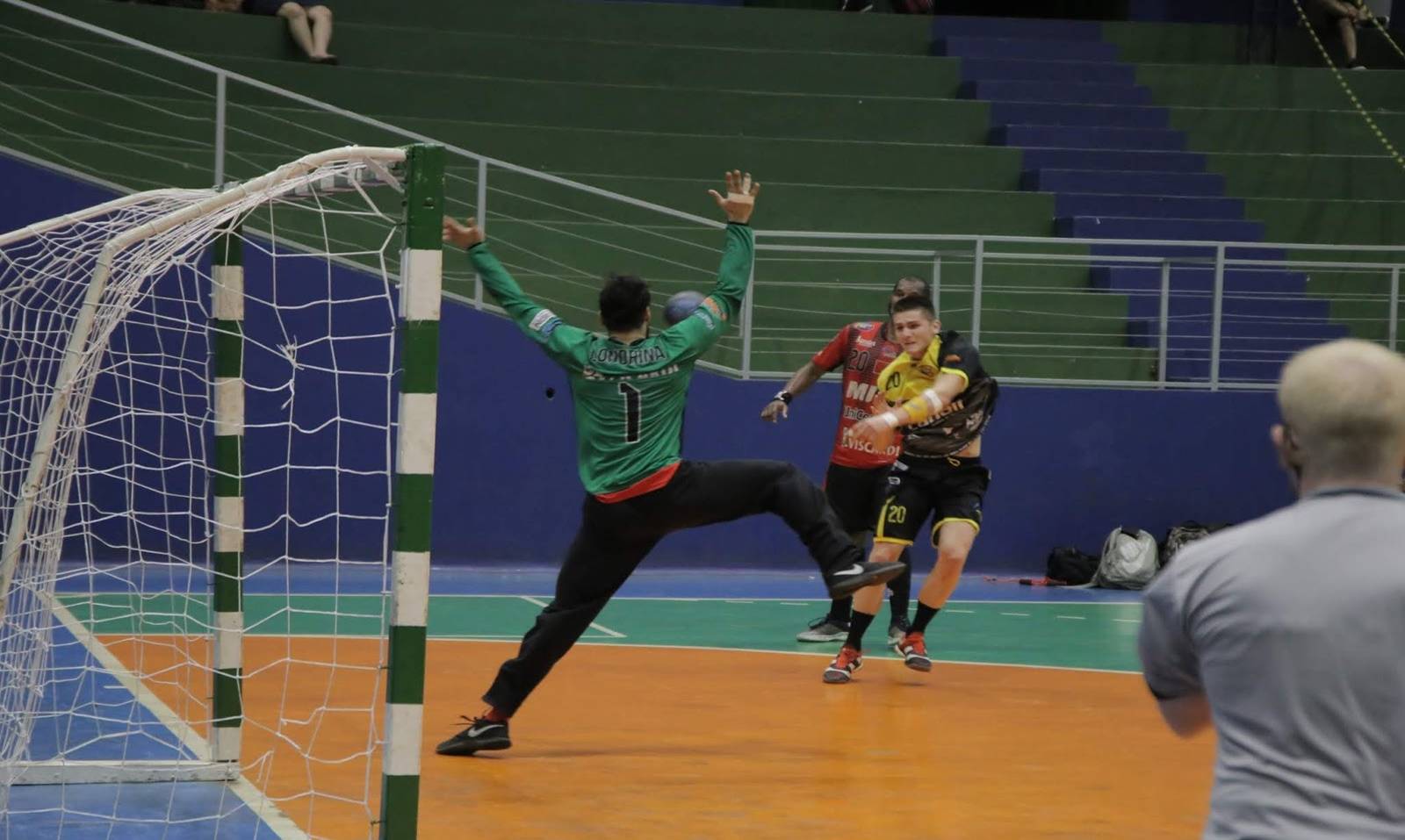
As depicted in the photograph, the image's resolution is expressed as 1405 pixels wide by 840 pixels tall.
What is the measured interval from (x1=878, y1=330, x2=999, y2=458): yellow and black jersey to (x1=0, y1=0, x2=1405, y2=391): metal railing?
566cm

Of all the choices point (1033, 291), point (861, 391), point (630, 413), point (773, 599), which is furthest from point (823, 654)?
point (1033, 291)

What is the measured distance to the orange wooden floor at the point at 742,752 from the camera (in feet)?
20.3

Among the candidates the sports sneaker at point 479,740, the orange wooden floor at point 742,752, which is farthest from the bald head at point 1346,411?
the sports sneaker at point 479,740

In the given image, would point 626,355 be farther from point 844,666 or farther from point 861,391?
point 861,391

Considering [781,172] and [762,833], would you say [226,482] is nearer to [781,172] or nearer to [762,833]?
[762,833]

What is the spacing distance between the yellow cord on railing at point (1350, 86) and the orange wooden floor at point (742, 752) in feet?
36.6

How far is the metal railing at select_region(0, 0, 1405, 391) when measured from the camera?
1551cm

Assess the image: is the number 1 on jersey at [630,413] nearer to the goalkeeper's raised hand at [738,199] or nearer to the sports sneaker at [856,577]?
the goalkeeper's raised hand at [738,199]

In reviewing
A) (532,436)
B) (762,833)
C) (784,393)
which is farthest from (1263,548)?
(532,436)

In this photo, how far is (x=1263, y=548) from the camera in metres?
2.63

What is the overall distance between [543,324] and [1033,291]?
9.74 meters

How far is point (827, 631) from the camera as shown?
10891mm

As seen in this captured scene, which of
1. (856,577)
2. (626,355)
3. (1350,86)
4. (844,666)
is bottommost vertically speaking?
(844,666)

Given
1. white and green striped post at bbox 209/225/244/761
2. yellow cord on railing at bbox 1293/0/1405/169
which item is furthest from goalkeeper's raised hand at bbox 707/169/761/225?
yellow cord on railing at bbox 1293/0/1405/169
